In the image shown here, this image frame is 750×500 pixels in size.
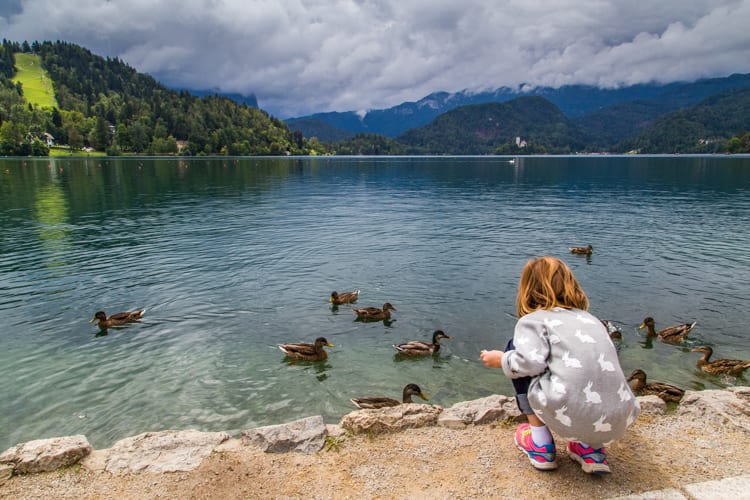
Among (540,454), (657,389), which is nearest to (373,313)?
(657,389)

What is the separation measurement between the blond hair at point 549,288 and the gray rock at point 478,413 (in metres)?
2.83

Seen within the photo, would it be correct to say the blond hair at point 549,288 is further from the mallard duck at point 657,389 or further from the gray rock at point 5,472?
the gray rock at point 5,472

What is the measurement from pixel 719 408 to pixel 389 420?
660 centimetres

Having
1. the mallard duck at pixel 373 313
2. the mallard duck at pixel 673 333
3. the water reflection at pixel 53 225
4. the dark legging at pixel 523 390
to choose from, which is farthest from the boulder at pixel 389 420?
the water reflection at pixel 53 225

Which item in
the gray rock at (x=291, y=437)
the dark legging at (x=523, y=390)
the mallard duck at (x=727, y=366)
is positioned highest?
the dark legging at (x=523, y=390)

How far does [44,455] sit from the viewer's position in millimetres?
7309

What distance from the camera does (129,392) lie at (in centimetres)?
1209

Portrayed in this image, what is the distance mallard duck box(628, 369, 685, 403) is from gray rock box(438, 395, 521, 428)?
17.1ft

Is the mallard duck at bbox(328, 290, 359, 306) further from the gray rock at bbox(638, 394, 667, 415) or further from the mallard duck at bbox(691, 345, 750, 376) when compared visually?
the mallard duck at bbox(691, 345, 750, 376)

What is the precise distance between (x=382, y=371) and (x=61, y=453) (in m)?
8.35

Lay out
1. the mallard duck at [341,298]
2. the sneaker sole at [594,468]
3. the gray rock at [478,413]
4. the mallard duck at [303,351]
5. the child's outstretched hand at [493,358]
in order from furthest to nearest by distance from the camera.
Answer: the mallard duck at [341,298] → the mallard duck at [303,351] → the gray rock at [478,413] → the child's outstretched hand at [493,358] → the sneaker sole at [594,468]

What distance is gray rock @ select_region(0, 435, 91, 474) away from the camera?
23.7 ft

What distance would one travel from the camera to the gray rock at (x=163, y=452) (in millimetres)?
7286

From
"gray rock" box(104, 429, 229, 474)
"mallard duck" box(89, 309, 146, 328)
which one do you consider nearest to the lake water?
"mallard duck" box(89, 309, 146, 328)
